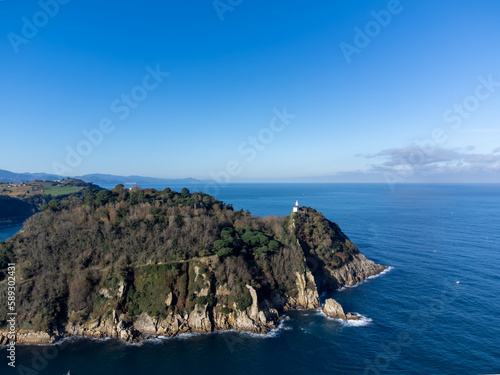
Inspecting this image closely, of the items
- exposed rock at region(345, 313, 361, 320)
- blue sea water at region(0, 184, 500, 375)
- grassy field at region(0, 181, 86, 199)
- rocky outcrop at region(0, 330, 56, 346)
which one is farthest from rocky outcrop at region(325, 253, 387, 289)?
grassy field at region(0, 181, 86, 199)

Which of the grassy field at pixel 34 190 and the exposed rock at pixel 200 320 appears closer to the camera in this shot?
the exposed rock at pixel 200 320

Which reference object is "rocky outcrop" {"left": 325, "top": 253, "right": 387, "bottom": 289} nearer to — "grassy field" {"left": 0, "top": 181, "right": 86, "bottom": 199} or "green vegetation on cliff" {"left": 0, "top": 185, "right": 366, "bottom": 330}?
"green vegetation on cliff" {"left": 0, "top": 185, "right": 366, "bottom": 330}

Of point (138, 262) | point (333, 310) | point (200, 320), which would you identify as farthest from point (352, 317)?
point (138, 262)

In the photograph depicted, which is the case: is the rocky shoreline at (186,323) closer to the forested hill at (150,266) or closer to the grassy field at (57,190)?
the forested hill at (150,266)

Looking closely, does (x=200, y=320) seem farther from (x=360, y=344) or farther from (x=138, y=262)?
(x=360, y=344)

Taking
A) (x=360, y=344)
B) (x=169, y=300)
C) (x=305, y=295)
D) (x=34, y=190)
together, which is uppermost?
(x=34, y=190)

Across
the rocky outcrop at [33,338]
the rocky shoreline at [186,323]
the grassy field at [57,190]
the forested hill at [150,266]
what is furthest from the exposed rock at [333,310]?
the grassy field at [57,190]
